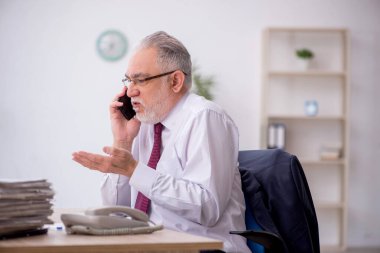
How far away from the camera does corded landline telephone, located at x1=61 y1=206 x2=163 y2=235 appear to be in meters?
1.65

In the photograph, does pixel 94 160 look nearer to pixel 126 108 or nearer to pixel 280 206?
pixel 280 206

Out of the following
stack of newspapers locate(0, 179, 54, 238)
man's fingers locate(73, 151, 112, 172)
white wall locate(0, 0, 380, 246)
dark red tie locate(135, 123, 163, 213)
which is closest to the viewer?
stack of newspapers locate(0, 179, 54, 238)

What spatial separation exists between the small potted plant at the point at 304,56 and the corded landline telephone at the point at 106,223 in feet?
16.1

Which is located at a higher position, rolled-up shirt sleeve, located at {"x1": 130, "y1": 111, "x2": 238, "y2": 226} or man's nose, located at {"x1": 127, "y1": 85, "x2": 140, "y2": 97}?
man's nose, located at {"x1": 127, "y1": 85, "x2": 140, "y2": 97}

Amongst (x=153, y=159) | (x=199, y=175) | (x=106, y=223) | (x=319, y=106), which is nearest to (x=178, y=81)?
(x=153, y=159)

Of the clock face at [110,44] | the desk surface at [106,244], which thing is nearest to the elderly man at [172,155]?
the desk surface at [106,244]

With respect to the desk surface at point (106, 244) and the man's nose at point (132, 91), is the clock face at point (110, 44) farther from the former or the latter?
the desk surface at point (106, 244)

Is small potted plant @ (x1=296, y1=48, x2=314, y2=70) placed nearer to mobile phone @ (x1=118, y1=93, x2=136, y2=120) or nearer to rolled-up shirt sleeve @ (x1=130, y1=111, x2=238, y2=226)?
mobile phone @ (x1=118, y1=93, x2=136, y2=120)

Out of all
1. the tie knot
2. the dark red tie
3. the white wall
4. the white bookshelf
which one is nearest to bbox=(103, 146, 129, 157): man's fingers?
the dark red tie

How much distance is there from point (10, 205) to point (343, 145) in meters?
5.33

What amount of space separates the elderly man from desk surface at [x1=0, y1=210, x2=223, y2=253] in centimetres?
33

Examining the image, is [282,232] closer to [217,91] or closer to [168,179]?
[168,179]

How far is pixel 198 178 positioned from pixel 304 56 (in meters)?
4.54

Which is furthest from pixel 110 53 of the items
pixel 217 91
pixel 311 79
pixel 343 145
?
pixel 343 145
